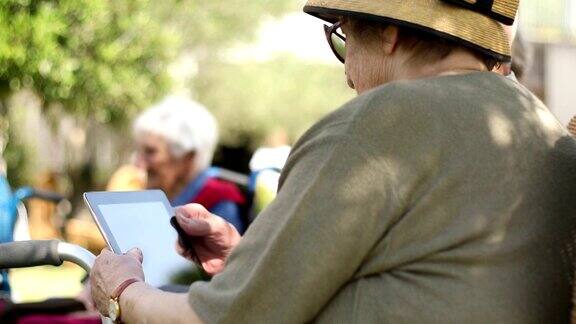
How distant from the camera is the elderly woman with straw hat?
220cm

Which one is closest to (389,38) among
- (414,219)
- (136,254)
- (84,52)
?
(414,219)

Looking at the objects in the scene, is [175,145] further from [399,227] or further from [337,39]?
[399,227]

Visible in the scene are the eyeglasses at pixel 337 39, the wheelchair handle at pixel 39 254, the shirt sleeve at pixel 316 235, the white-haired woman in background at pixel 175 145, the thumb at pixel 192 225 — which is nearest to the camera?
the shirt sleeve at pixel 316 235

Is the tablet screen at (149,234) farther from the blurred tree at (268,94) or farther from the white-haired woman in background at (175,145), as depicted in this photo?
the blurred tree at (268,94)

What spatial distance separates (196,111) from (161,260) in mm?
3758

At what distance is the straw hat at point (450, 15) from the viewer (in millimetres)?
2408

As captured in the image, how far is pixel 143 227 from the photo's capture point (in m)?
2.87

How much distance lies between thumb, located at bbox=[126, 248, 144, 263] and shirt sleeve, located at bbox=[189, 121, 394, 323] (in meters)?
0.41

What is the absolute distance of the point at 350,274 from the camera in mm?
2227

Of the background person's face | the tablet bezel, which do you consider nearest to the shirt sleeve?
the tablet bezel

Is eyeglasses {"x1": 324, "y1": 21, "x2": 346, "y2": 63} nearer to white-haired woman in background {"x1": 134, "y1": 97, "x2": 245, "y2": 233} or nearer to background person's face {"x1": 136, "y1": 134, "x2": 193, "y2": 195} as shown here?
white-haired woman in background {"x1": 134, "y1": 97, "x2": 245, "y2": 233}

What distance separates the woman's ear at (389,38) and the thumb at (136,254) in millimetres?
663


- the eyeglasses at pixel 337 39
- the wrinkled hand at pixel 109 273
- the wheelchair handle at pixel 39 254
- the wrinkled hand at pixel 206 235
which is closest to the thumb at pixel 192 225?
the wrinkled hand at pixel 206 235

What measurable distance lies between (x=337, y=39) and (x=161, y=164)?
3.93 m
